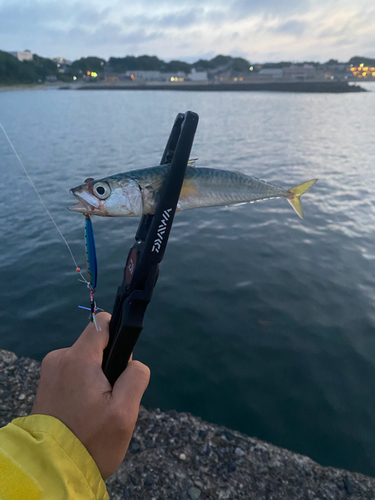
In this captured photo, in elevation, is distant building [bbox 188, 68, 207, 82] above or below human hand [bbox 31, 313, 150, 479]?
above

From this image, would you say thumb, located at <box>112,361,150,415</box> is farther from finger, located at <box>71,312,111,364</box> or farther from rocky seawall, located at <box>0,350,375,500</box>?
rocky seawall, located at <box>0,350,375,500</box>

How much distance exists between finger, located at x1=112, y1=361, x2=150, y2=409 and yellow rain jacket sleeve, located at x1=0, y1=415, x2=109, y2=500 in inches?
11.4

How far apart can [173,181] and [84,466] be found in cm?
163

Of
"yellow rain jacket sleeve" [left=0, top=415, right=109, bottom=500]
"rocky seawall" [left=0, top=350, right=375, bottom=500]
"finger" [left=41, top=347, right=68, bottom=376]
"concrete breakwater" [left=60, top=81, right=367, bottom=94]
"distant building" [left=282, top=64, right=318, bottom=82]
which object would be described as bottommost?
"rocky seawall" [left=0, top=350, right=375, bottom=500]

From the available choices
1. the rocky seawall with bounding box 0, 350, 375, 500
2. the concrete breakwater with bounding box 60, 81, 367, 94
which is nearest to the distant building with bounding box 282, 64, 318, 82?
the concrete breakwater with bounding box 60, 81, 367, 94

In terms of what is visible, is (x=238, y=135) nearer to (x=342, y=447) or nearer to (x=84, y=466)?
(x=342, y=447)

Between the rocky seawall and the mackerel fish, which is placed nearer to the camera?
the mackerel fish

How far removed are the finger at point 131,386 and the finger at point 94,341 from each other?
201 mm

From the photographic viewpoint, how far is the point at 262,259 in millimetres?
8852

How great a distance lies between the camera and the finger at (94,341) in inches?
73.2

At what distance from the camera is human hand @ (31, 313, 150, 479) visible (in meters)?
1.59

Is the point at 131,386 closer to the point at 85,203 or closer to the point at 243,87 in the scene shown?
the point at 85,203

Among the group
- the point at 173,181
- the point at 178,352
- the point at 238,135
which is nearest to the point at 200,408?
the point at 178,352

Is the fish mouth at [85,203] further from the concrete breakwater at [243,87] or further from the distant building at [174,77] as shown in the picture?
the distant building at [174,77]
